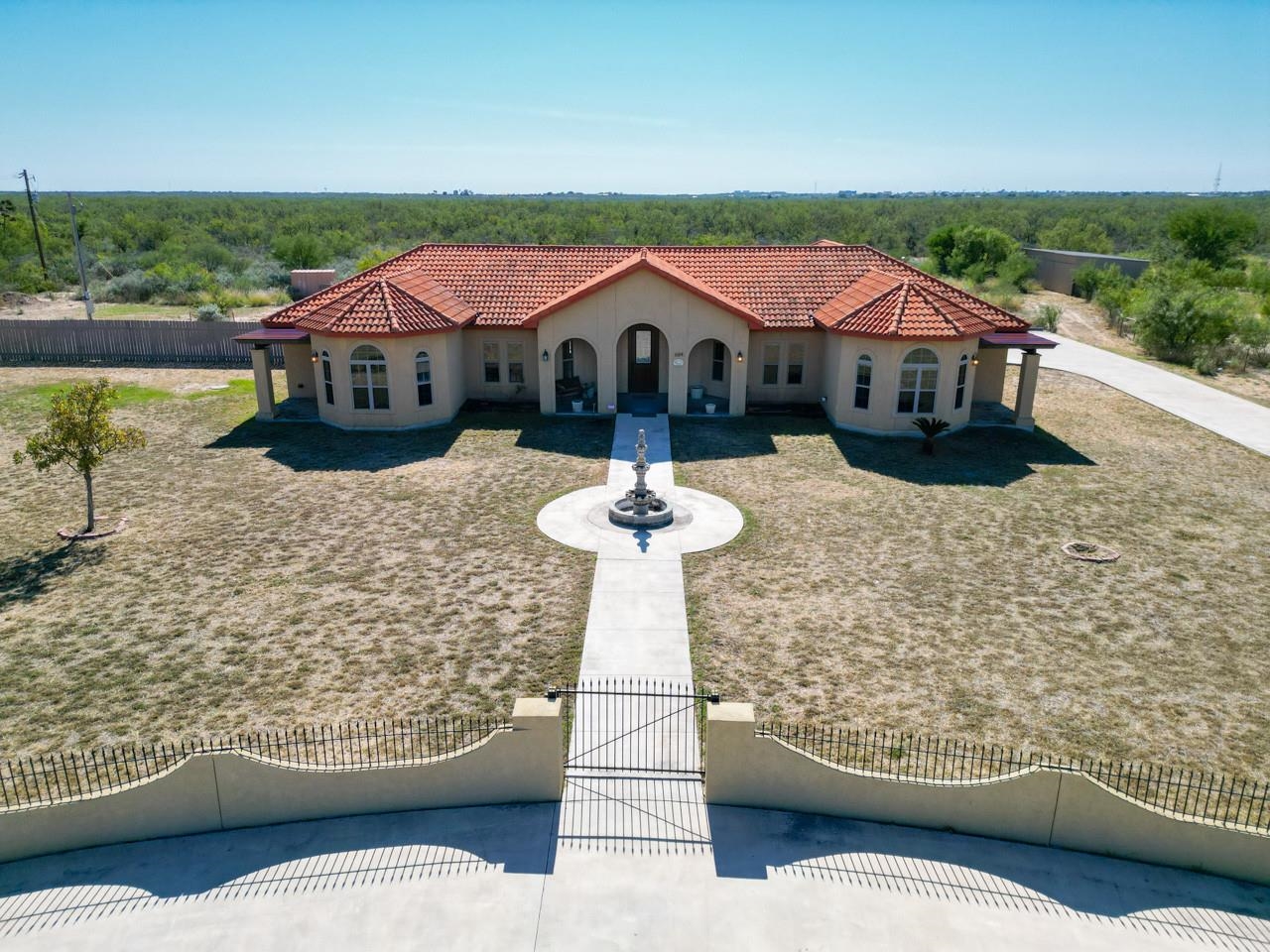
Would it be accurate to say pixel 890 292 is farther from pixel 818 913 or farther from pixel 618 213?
pixel 618 213

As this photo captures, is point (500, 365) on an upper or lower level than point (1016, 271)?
lower

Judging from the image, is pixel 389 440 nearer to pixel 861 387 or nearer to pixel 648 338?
pixel 648 338

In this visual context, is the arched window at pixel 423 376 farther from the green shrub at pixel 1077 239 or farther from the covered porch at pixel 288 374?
the green shrub at pixel 1077 239

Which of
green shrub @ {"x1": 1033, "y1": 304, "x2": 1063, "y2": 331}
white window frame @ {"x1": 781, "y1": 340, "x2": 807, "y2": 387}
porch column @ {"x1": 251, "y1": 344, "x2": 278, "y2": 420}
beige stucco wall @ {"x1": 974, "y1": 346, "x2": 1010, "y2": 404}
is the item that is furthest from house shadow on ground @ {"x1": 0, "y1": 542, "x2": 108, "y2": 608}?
green shrub @ {"x1": 1033, "y1": 304, "x2": 1063, "y2": 331}

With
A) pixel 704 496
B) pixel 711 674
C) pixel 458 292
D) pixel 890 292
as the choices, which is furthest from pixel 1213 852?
pixel 458 292

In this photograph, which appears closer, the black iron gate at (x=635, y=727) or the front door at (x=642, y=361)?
the black iron gate at (x=635, y=727)

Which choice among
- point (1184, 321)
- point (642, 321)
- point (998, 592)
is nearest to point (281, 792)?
point (998, 592)

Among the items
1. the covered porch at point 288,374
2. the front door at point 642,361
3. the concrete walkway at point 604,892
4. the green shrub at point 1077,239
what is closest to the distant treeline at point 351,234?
Answer: the green shrub at point 1077,239

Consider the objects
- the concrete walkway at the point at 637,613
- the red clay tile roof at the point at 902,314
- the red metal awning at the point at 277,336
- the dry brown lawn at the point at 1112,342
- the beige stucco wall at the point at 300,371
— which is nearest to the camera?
the concrete walkway at the point at 637,613
